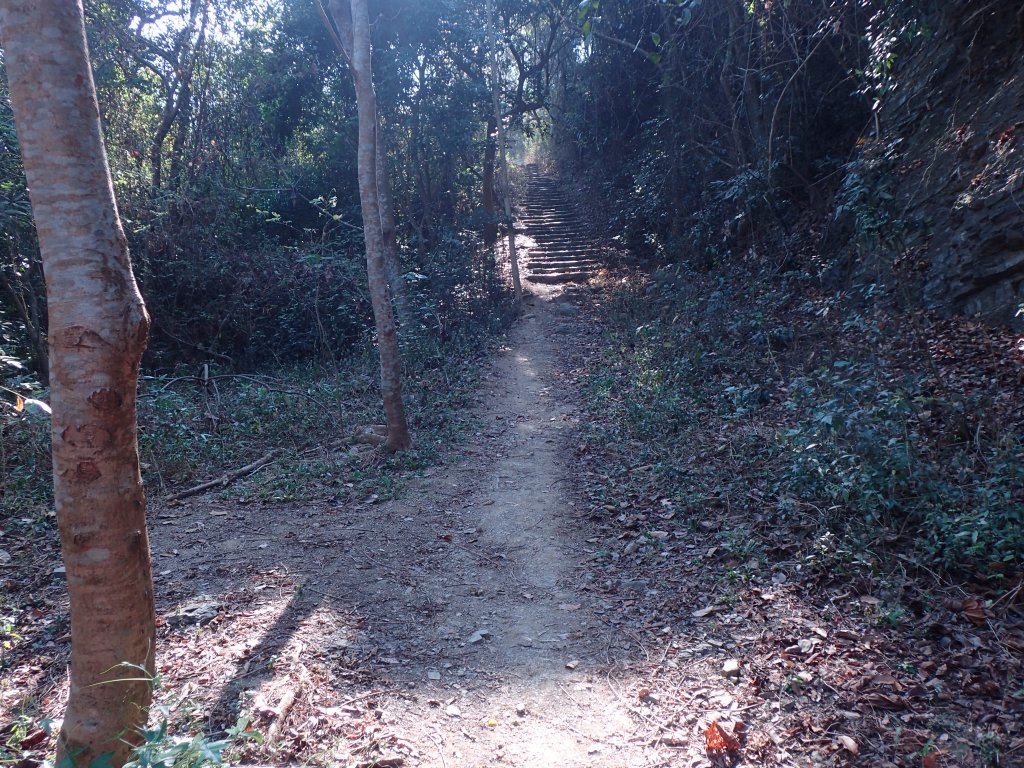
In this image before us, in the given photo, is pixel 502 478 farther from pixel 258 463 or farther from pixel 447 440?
pixel 258 463

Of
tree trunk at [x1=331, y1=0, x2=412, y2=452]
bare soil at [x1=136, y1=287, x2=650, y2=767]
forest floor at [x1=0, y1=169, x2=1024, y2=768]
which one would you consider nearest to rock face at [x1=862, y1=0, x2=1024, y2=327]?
forest floor at [x1=0, y1=169, x2=1024, y2=768]

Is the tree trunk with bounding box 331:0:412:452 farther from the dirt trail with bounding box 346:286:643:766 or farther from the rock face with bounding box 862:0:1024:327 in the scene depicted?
the rock face with bounding box 862:0:1024:327

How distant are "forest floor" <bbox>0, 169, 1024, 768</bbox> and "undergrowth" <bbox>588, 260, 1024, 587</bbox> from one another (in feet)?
0.88

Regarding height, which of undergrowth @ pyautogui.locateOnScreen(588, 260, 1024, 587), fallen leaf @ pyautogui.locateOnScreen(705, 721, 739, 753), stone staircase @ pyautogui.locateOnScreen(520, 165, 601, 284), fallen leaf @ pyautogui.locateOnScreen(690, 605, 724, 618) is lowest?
fallen leaf @ pyautogui.locateOnScreen(690, 605, 724, 618)

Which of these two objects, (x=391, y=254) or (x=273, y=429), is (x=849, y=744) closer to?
(x=273, y=429)

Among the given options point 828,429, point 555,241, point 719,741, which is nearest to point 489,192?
point 555,241

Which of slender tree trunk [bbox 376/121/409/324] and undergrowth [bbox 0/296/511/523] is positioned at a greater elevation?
slender tree trunk [bbox 376/121/409/324]

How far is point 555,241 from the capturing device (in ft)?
63.3

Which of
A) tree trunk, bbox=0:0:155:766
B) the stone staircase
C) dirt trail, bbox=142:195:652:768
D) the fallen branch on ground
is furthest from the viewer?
the stone staircase

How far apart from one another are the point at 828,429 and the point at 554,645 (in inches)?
116

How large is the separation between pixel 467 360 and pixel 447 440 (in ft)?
11.6

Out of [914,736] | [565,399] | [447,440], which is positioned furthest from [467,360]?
[914,736]

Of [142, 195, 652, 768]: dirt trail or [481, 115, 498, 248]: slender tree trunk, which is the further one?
[481, 115, 498, 248]: slender tree trunk

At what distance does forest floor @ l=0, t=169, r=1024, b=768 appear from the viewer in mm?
3197
